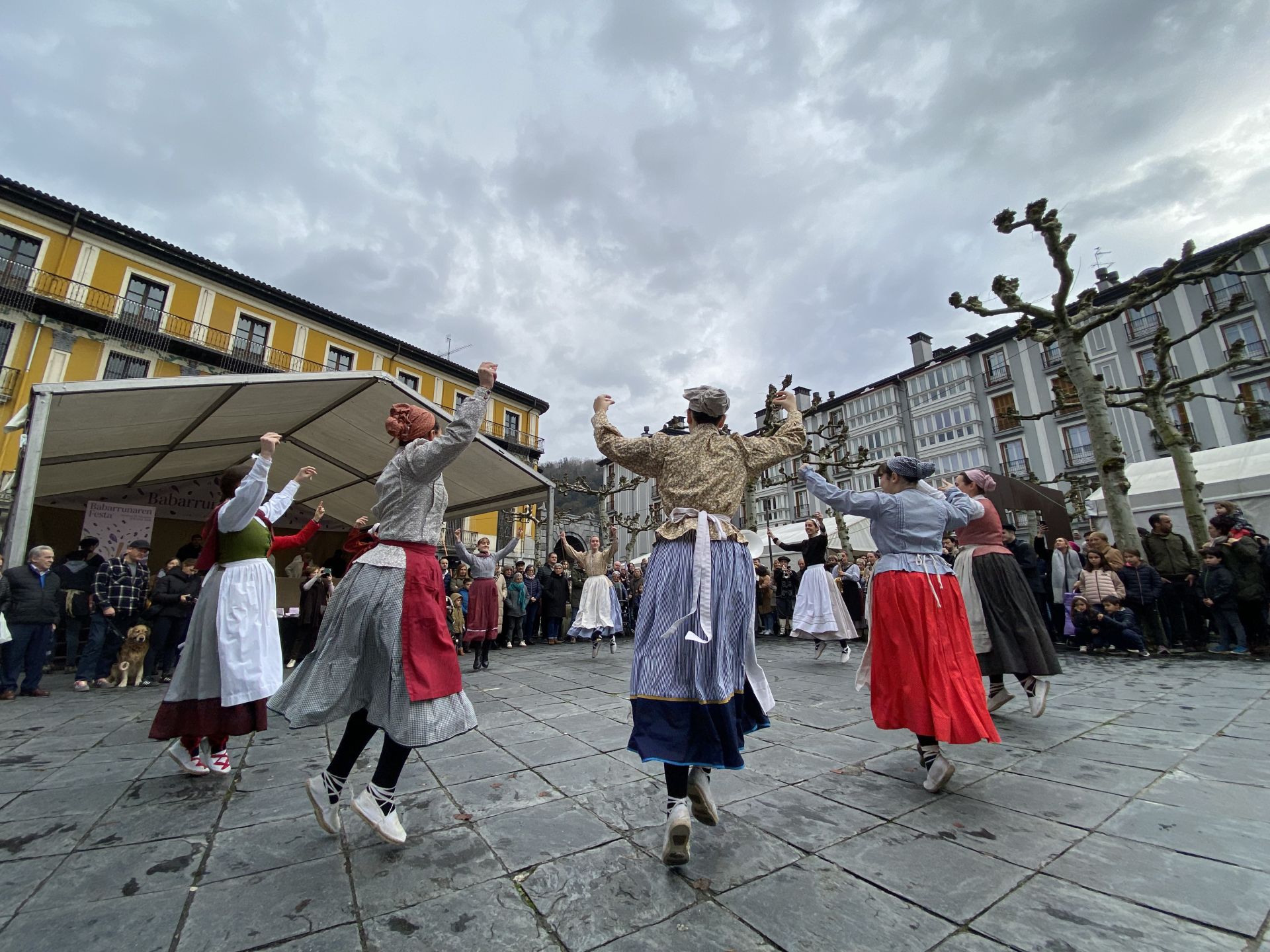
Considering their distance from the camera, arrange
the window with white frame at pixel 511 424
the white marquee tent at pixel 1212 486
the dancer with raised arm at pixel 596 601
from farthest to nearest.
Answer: the window with white frame at pixel 511 424
the white marquee tent at pixel 1212 486
the dancer with raised arm at pixel 596 601

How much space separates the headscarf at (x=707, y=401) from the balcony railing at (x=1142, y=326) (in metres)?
36.0

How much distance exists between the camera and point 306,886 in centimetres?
181

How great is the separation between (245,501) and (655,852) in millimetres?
2744

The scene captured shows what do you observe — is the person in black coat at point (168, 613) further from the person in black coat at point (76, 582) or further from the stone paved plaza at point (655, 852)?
the stone paved plaza at point (655, 852)

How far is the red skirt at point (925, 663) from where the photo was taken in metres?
2.68

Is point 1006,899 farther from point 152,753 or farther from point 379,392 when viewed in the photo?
point 379,392

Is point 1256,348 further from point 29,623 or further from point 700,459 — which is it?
point 29,623

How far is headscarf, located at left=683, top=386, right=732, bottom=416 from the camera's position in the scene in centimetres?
269

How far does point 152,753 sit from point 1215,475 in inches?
684

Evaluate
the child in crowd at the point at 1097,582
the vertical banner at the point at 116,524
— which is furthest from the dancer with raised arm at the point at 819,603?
the vertical banner at the point at 116,524

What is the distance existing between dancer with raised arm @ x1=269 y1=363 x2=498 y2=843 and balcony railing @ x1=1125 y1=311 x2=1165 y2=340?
122 ft

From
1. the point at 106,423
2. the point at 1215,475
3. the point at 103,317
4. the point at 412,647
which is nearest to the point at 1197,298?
the point at 1215,475

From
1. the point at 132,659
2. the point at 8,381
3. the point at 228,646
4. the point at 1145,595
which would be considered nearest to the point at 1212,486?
the point at 1145,595

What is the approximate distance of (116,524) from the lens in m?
10.3
